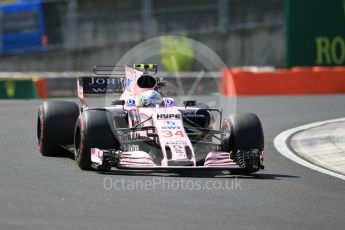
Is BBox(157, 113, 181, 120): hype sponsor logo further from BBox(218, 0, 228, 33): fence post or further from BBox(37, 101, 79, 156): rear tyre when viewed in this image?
BBox(218, 0, 228, 33): fence post

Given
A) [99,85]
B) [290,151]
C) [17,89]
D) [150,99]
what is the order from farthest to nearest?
[17,89]
[290,151]
[99,85]
[150,99]

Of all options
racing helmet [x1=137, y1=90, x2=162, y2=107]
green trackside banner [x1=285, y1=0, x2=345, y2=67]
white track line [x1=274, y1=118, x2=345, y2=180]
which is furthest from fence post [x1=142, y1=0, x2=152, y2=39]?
racing helmet [x1=137, y1=90, x2=162, y2=107]

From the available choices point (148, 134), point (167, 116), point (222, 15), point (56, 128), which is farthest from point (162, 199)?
point (222, 15)

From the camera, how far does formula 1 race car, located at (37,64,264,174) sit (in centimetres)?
1164

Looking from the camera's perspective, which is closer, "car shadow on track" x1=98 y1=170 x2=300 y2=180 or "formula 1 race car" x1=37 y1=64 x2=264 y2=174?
"formula 1 race car" x1=37 y1=64 x2=264 y2=174

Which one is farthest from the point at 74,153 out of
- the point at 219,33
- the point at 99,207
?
the point at 219,33

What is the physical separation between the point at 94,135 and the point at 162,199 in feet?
6.90

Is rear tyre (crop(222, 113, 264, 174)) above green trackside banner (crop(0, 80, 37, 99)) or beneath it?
above

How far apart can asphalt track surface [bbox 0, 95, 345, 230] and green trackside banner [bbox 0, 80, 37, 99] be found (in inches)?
506

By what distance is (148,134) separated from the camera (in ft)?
39.5

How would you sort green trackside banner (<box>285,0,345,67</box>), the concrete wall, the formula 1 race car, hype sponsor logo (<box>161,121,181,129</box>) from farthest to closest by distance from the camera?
the concrete wall
green trackside banner (<box>285,0,345,67</box>)
hype sponsor logo (<box>161,121,181,129</box>)
the formula 1 race car

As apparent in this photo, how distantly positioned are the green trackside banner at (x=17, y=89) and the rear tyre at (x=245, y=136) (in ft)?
49.8

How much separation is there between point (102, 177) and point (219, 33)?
23.4 meters

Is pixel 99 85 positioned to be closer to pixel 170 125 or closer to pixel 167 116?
pixel 167 116
